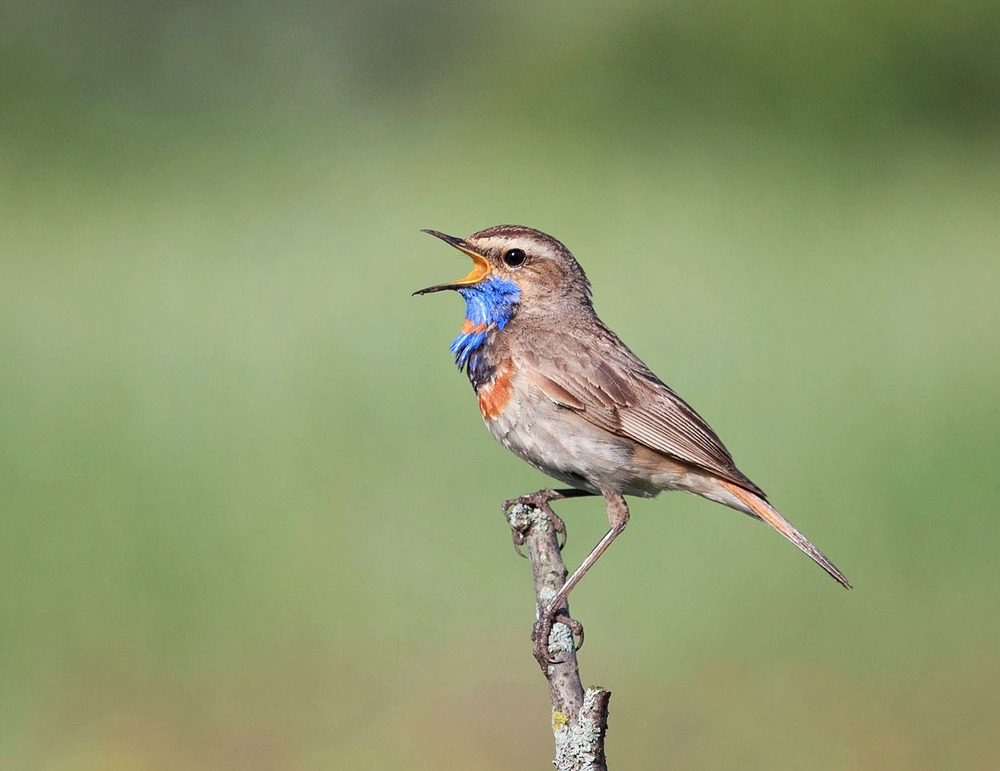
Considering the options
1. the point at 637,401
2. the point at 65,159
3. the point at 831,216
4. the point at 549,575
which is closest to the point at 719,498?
the point at 637,401

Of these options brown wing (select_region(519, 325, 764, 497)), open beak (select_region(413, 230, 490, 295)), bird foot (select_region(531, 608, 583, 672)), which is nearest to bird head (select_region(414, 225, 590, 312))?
open beak (select_region(413, 230, 490, 295))

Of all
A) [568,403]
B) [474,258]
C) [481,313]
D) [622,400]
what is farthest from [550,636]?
[474,258]

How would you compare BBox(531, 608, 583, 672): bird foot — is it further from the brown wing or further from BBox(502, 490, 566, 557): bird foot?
the brown wing

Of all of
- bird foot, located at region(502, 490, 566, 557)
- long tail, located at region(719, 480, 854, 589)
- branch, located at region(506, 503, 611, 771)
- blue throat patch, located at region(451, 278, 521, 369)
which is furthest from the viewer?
blue throat patch, located at region(451, 278, 521, 369)

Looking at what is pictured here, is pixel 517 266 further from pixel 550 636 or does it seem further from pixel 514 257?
pixel 550 636

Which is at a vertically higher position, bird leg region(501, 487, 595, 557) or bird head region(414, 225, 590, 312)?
bird head region(414, 225, 590, 312)

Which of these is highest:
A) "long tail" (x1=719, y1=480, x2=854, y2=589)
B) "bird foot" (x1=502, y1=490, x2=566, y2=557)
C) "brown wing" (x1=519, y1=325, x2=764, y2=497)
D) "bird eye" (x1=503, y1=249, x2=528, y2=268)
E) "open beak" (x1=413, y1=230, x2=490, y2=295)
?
"bird eye" (x1=503, y1=249, x2=528, y2=268)

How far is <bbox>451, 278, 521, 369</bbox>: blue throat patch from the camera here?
4.92 metres

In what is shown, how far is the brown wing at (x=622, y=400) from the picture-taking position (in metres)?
4.81

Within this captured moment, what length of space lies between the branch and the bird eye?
1.12 m

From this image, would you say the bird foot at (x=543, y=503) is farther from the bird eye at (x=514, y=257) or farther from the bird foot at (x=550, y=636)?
the bird eye at (x=514, y=257)

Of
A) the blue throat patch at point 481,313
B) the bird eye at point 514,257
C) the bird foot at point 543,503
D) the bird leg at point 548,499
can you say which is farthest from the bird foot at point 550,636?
the bird eye at point 514,257

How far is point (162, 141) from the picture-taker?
576 inches

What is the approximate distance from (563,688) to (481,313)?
199cm
